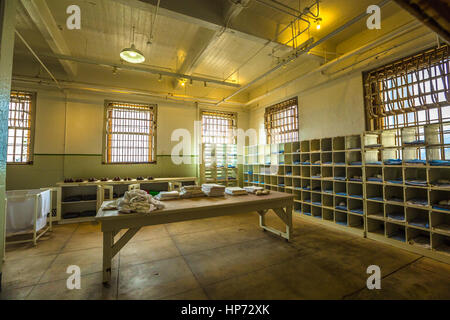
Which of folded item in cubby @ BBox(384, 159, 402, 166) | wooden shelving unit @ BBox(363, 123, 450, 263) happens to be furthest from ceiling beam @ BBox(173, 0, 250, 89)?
folded item in cubby @ BBox(384, 159, 402, 166)

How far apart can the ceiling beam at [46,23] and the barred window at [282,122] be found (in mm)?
6115

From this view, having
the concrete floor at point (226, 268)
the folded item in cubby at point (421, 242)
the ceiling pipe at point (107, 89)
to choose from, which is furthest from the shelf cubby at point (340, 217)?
the ceiling pipe at point (107, 89)

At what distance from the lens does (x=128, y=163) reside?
6273 millimetres

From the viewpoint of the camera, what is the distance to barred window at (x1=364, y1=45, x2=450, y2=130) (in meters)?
3.33

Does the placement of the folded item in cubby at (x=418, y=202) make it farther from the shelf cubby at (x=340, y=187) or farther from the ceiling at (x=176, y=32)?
the ceiling at (x=176, y=32)

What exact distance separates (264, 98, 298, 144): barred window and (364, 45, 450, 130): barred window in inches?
82.2

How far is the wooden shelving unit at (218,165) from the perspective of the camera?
7.06m

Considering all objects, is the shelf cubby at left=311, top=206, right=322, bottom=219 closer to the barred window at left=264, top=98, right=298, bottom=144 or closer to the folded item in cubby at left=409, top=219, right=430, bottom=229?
the folded item in cubby at left=409, top=219, right=430, bottom=229

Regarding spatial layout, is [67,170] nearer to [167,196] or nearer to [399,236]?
[167,196]

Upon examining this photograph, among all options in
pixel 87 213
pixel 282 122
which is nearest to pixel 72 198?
pixel 87 213
